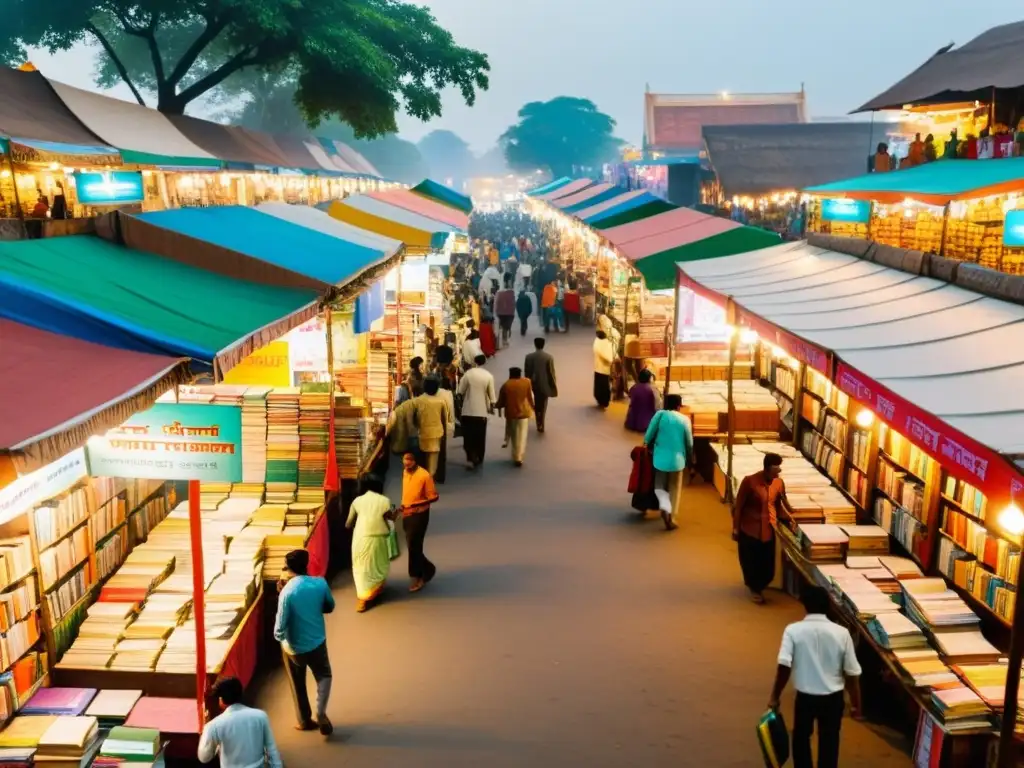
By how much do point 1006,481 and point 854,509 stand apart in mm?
4565

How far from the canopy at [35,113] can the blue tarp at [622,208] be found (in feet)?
34.9

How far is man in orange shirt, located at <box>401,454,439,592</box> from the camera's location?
26.9 feet

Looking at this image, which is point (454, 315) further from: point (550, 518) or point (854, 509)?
point (854, 509)

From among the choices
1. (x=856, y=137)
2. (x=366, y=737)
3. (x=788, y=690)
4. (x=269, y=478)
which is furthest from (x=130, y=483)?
(x=856, y=137)

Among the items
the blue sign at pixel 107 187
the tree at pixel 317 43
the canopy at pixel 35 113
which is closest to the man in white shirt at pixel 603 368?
the blue sign at pixel 107 187

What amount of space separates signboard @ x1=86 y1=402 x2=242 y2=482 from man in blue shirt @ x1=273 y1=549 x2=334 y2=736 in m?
1.09

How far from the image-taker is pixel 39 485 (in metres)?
5.25

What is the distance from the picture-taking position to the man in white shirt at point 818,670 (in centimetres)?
515

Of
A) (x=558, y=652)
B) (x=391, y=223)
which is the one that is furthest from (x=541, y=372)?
(x=558, y=652)

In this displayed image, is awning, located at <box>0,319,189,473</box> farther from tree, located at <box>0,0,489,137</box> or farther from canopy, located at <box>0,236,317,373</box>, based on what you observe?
tree, located at <box>0,0,489,137</box>

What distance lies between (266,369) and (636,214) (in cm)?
1030

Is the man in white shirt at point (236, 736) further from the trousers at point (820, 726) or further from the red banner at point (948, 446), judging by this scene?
the red banner at point (948, 446)

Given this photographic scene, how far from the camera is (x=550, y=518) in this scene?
10180 millimetres

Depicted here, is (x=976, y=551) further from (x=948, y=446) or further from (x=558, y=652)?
(x=558, y=652)
